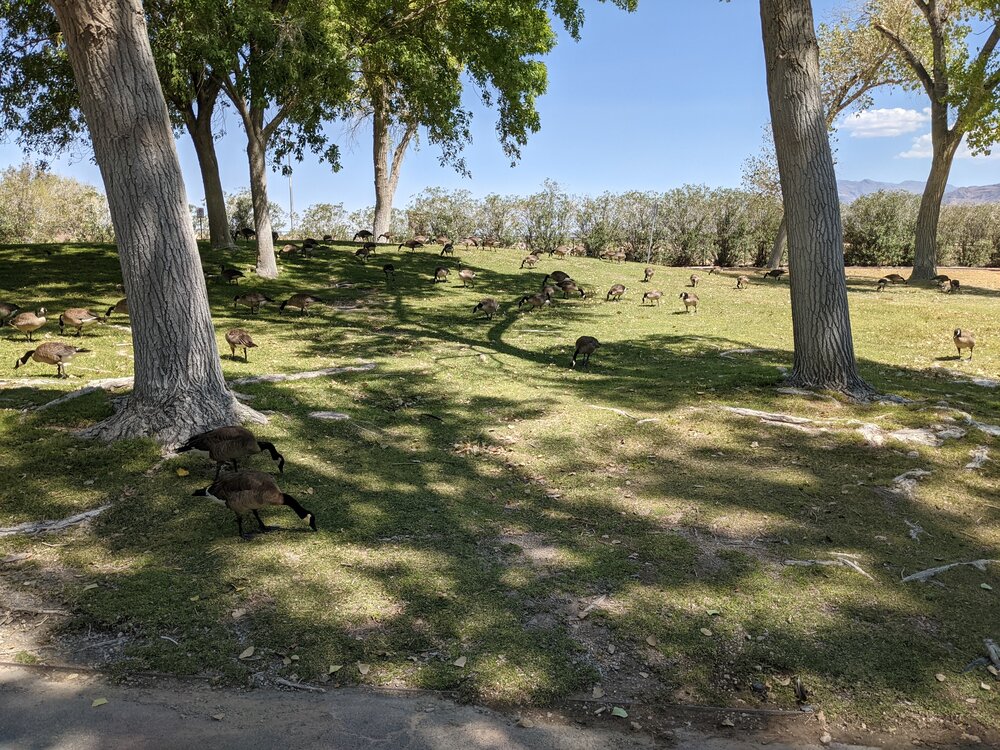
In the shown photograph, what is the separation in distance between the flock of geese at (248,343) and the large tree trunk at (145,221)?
0.71 m

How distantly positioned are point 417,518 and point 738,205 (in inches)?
1502

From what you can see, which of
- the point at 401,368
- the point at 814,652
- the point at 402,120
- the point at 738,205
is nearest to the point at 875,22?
the point at 738,205

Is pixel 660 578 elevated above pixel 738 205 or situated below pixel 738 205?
below

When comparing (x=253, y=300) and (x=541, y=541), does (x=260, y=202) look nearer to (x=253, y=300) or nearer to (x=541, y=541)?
(x=253, y=300)

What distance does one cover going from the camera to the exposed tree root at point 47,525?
5.71 meters

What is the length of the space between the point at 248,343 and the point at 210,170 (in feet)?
47.1

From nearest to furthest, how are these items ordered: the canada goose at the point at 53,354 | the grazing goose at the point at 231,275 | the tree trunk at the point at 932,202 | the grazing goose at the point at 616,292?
the canada goose at the point at 53,354
the grazing goose at the point at 231,275
the grazing goose at the point at 616,292
the tree trunk at the point at 932,202

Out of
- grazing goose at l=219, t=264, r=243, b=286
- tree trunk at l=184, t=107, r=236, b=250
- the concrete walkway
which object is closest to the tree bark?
tree trunk at l=184, t=107, r=236, b=250

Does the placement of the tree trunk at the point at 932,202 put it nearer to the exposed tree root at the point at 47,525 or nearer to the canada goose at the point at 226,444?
the canada goose at the point at 226,444

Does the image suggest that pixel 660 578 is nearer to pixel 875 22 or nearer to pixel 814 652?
pixel 814 652

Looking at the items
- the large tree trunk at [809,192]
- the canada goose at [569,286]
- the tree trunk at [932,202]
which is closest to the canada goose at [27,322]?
the large tree trunk at [809,192]

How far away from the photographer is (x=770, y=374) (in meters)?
11.5

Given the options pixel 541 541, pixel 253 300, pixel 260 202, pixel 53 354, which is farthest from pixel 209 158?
pixel 541 541

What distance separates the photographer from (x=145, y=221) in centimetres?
723
